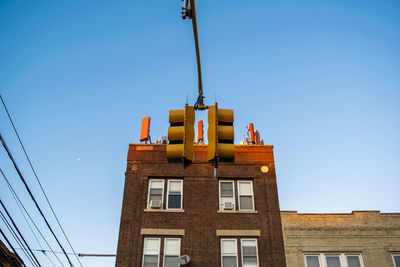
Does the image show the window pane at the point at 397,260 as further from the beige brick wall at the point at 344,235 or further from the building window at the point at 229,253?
the building window at the point at 229,253

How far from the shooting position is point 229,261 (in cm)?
1864

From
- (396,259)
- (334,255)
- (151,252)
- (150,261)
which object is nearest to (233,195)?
(151,252)

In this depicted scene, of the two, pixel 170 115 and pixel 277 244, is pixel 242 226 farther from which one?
pixel 170 115

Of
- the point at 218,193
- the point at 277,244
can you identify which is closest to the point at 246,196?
the point at 218,193

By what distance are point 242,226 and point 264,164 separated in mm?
3770

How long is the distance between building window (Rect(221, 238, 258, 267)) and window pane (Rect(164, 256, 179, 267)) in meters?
2.14

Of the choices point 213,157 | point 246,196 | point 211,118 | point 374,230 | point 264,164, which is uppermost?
point 264,164

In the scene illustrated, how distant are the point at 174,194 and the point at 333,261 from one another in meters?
8.28

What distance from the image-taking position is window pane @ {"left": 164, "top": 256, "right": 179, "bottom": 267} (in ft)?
60.5

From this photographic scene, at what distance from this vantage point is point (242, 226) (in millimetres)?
19516

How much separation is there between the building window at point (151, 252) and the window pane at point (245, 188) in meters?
4.96

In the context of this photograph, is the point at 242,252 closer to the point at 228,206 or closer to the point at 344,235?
the point at 228,206

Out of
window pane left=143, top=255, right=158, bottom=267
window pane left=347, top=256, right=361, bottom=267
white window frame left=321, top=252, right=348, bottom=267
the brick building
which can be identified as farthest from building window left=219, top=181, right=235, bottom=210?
window pane left=347, top=256, right=361, bottom=267

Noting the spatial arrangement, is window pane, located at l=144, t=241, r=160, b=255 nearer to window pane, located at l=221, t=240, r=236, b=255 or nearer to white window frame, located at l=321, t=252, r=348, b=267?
window pane, located at l=221, t=240, r=236, b=255
